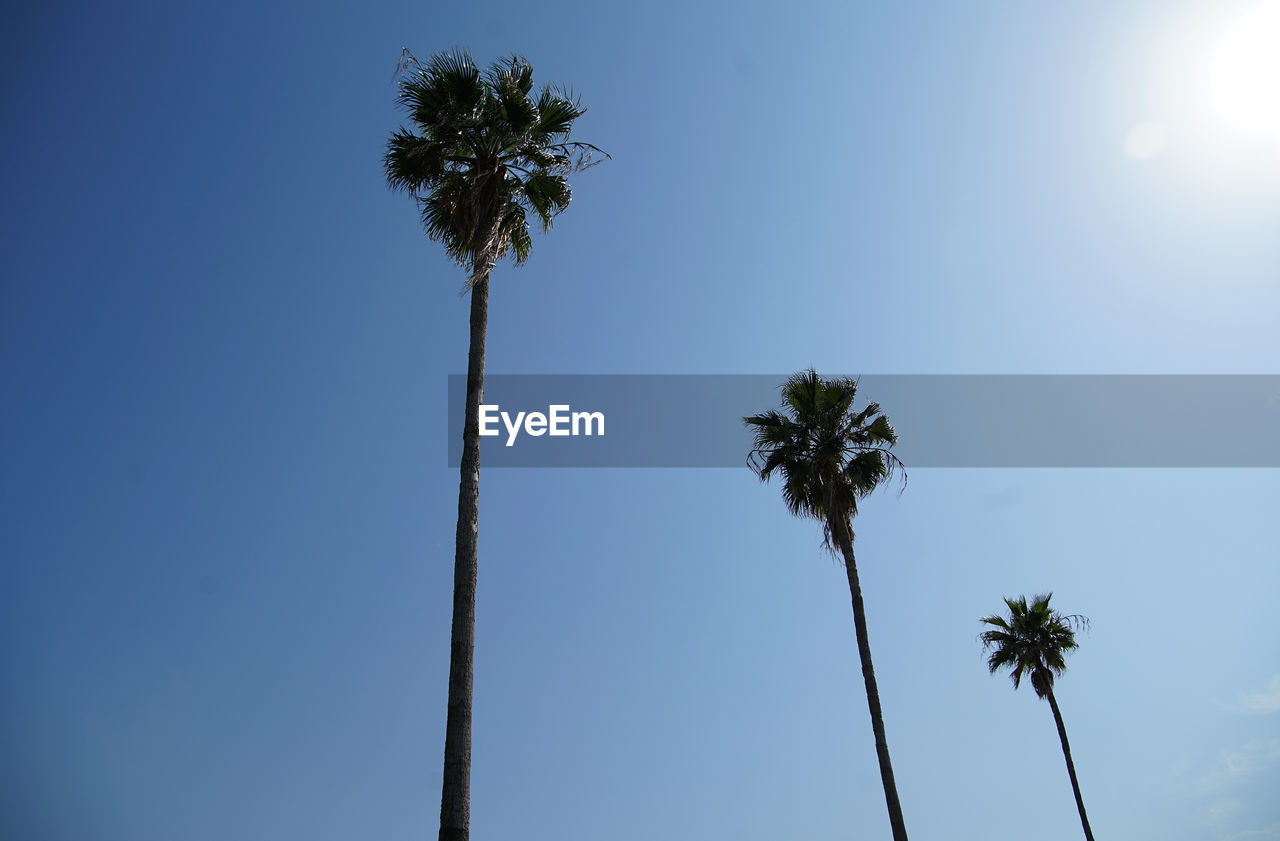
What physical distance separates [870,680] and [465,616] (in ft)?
39.7

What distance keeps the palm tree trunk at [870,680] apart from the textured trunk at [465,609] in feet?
38.1

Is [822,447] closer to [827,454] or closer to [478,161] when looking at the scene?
[827,454]

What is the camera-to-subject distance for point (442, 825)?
32.3 feet

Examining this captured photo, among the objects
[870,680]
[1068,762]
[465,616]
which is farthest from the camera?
[1068,762]

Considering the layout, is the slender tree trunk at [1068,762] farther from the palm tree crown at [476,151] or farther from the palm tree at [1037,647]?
the palm tree crown at [476,151]

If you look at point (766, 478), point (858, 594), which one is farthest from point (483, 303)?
point (858, 594)

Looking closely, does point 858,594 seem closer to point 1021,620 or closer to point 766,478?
point 766,478

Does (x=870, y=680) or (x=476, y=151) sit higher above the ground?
(x=476, y=151)

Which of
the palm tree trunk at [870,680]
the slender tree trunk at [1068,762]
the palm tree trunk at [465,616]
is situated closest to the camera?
the palm tree trunk at [465,616]

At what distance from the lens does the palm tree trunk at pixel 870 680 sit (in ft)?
57.4

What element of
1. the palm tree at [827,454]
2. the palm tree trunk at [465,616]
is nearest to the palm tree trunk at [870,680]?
the palm tree at [827,454]

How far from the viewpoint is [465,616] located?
11.2m

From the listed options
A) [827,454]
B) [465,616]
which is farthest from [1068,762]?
[465,616]

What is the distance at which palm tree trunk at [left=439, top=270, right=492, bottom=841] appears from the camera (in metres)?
9.95
